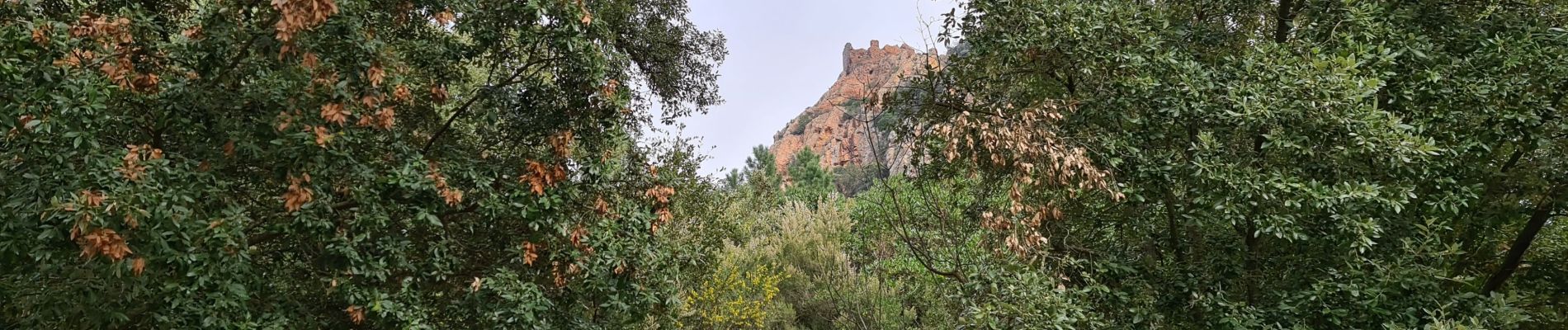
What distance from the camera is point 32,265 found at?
16.8 ft

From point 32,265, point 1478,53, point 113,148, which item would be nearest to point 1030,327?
point 1478,53

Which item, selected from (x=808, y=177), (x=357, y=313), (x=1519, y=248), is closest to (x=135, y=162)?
(x=357, y=313)

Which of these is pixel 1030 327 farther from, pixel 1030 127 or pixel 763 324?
pixel 763 324

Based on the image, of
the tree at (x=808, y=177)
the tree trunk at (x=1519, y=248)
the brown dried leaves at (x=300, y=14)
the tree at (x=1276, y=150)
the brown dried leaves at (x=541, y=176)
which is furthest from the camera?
the tree at (x=808, y=177)

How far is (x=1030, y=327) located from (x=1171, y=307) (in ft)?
5.84

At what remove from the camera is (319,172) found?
5570 mm

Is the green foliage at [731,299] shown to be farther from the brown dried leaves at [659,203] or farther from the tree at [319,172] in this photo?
the tree at [319,172]

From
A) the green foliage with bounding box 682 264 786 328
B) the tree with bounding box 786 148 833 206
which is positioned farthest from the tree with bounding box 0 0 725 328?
the tree with bounding box 786 148 833 206

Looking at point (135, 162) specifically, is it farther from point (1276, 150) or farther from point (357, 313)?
point (1276, 150)

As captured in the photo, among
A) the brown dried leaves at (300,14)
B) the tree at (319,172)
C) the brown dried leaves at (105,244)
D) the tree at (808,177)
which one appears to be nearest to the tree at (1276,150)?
the tree at (319,172)

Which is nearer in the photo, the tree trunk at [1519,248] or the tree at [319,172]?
the tree at [319,172]

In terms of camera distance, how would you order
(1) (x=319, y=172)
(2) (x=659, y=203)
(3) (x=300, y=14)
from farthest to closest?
(2) (x=659, y=203), (1) (x=319, y=172), (3) (x=300, y=14)

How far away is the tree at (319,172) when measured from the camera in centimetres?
479

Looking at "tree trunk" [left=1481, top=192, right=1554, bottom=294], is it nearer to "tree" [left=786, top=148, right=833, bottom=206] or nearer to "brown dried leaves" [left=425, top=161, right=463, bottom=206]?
"brown dried leaves" [left=425, top=161, right=463, bottom=206]
